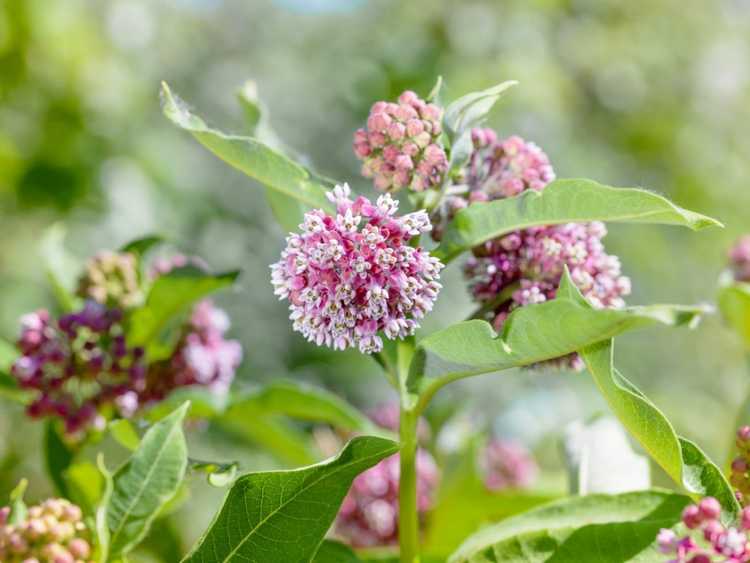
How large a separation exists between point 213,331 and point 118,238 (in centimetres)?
199

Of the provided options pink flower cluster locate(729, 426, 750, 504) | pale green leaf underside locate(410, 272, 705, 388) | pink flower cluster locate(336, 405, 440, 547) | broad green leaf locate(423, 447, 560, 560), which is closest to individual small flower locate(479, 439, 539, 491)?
pink flower cluster locate(336, 405, 440, 547)

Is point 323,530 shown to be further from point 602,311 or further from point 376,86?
point 376,86

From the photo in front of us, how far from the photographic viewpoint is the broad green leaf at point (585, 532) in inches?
43.8

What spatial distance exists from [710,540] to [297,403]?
86cm

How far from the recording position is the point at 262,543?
107cm

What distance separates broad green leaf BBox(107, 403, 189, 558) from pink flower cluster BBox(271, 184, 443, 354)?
197mm

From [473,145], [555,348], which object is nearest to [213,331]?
[473,145]

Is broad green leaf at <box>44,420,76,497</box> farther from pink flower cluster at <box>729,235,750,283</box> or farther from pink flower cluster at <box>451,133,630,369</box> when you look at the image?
pink flower cluster at <box>729,235,750,283</box>

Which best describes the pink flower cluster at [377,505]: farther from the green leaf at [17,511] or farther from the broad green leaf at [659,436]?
the broad green leaf at [659,436]

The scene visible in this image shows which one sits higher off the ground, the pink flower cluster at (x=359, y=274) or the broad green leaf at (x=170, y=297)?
the broad green leaf at (x=170, y=297)

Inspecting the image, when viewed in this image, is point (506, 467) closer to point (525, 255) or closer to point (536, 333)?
point (525, 255)

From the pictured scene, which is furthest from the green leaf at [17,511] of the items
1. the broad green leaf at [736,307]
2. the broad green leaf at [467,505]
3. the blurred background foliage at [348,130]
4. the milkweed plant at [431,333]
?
the blurred background foliage at [348,130]

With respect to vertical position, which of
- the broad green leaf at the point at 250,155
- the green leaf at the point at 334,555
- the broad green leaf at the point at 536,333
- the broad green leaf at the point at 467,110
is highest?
the broad green leaf at the point at 467,110

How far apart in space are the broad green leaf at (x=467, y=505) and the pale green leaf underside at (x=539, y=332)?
2.85 feet
